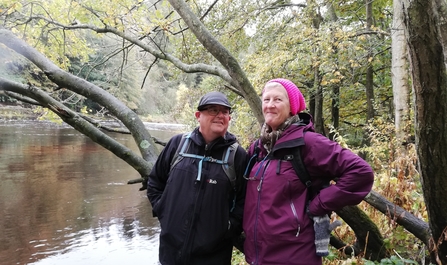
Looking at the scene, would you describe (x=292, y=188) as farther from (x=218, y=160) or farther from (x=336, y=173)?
(x=218, y=160)

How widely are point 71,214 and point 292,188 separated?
8694mm

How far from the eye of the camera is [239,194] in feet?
6.92

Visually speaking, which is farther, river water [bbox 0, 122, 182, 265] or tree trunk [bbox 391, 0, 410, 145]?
river water [bbox 0, 122, 182, 265]

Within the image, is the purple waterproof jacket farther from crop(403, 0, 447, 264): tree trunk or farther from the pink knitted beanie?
crop(403, 0, 447, 264): tree trunk

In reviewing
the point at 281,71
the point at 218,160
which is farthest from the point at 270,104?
the point at 281,71

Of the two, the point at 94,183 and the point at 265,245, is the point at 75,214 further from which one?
the point at 265,245

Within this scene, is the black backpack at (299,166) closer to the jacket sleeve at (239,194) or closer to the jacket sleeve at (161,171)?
the jacket sleeve at (239,194)

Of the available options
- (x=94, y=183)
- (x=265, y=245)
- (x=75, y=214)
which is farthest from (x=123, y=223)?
(x=265, y=245)

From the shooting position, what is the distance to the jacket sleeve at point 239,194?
2061 mm

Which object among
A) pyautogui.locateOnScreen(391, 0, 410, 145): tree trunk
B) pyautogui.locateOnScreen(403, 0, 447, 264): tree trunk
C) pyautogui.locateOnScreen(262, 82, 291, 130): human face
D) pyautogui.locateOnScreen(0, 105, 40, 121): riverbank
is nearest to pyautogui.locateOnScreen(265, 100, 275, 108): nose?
pyautogui.locateOnScreen(262, 82, 291, 130): human face

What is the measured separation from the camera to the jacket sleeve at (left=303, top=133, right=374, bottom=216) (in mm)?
1685

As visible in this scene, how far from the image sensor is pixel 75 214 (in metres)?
9.03

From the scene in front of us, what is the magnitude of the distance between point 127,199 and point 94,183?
87.7 inches

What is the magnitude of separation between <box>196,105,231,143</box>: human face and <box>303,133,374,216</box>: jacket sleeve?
54cm
